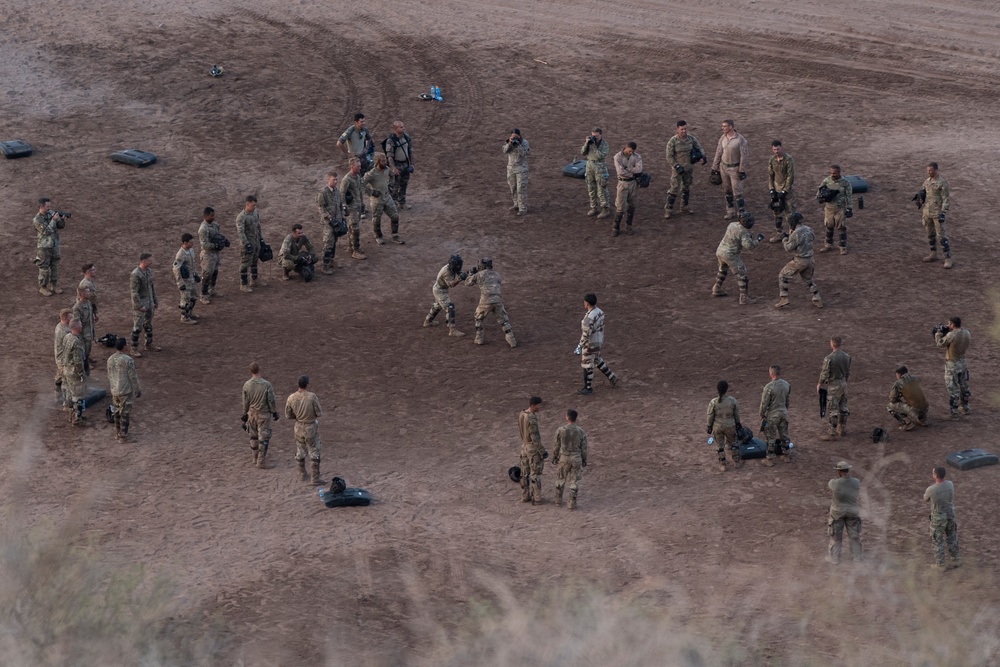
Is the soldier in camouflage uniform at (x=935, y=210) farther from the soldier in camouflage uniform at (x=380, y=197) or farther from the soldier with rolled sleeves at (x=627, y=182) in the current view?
the soldier in camouflage uniform at (x=380, y=197)

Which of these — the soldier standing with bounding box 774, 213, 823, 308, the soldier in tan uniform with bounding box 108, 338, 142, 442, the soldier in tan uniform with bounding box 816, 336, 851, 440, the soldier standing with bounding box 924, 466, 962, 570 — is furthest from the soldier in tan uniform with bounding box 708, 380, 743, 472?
the soldier in tan uniform with bounding box 108, 338, 142, 442

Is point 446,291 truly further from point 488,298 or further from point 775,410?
point 775,410

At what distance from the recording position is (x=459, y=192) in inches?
1356

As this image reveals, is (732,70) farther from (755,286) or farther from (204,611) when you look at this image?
(204,611)

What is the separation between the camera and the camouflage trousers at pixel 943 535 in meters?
20.3

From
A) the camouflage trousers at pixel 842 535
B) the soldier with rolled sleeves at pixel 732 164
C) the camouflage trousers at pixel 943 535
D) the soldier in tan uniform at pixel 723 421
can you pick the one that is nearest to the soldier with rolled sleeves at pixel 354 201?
the soldier with rolled sleeves at pixel 732 164

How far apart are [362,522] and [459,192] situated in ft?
45.3

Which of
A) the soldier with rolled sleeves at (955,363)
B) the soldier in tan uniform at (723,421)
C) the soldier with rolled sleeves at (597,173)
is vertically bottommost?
the soldier in tan uniform at (723,421)

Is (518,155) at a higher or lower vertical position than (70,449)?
higher

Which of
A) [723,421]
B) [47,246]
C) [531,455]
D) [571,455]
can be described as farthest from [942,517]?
[47,246]

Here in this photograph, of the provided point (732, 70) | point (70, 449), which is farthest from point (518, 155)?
point (70, 449)

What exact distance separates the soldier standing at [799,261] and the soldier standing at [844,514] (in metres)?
8.10

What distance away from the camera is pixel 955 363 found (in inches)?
958

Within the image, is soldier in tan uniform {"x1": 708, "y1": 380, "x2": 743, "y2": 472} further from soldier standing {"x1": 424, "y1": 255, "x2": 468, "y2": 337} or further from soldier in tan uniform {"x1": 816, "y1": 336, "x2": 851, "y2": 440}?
soldier standing {"x1": 424, "y1": 255, "x2": 468, "y2": 337}
